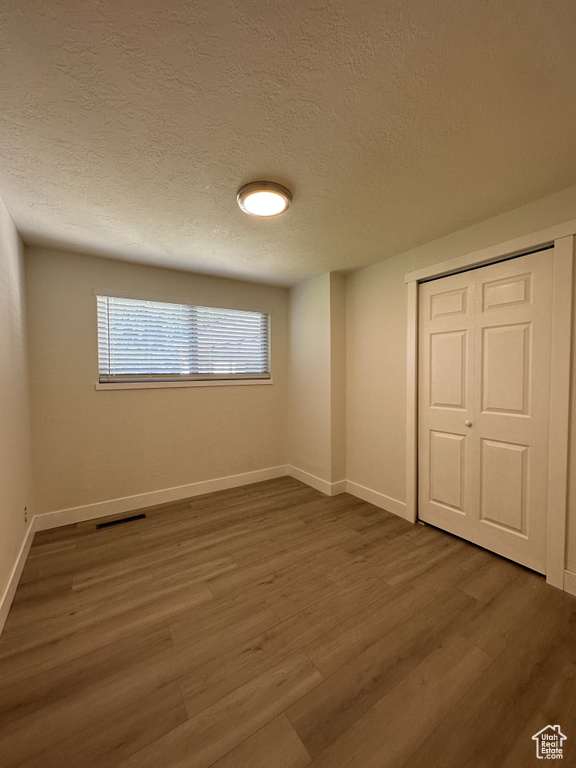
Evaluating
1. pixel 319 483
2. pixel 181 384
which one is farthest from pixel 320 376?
pixel 181 384

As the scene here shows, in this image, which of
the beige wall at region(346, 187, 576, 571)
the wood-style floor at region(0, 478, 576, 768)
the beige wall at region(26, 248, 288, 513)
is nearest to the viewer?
the wood-style floor at region(0, 478, 576, 768)

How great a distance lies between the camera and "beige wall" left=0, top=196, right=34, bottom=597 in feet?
5.81

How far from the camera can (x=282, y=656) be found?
146 cm

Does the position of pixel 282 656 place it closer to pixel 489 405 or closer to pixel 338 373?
pixel 489 405

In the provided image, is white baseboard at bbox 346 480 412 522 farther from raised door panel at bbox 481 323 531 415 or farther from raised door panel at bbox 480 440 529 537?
raised door panel at bbox 481 323 531 415

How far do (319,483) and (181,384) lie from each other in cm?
195

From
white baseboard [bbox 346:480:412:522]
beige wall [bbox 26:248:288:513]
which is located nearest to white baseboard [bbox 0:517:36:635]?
beige wall [bbox 26:248:288:513]

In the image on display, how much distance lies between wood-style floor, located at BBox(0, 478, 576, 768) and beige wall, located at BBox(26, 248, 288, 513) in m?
0.65

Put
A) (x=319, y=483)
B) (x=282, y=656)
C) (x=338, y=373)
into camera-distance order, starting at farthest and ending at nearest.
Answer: (x=319, y=483)
(x=338, y=373)
(x=282, y=656)

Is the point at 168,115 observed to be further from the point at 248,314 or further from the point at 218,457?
the point at 218,457

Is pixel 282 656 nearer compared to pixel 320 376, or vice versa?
pixel 282 656

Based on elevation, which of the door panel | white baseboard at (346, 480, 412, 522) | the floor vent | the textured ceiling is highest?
the textured ceiling

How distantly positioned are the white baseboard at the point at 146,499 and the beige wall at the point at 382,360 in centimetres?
120

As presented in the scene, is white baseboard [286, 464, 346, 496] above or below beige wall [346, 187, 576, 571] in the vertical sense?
below
